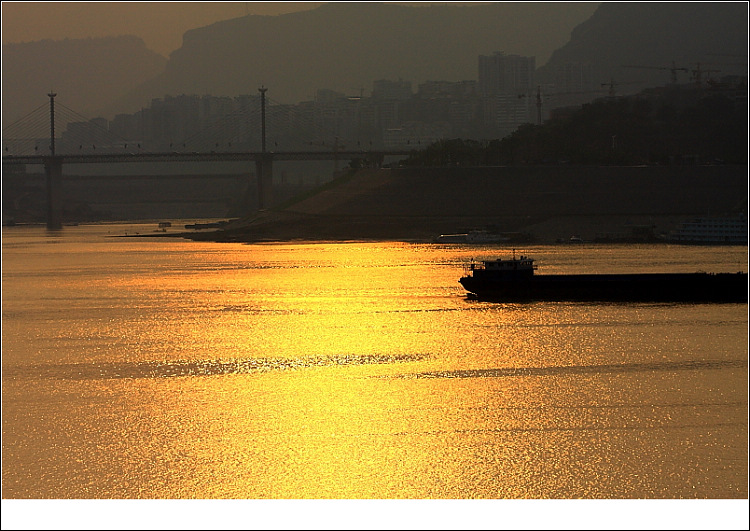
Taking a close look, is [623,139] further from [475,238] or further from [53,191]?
[53,191]

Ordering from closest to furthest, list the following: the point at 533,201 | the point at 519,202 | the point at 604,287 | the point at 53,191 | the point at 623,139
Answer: the point at 604,287, the point at 533,201, the point at 519,202, the point at 623,139, the point at 53,191

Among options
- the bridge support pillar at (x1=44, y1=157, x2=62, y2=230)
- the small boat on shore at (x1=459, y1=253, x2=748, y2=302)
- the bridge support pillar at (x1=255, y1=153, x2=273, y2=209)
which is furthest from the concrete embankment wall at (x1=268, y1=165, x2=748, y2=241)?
the small boat on shore at (x1=459, y1=253, x2=748, y2=302)

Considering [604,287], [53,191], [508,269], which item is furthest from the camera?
[53,191]

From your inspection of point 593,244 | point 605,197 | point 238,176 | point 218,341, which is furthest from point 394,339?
point 238,176

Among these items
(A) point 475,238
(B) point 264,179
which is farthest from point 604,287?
(B) point 264,179

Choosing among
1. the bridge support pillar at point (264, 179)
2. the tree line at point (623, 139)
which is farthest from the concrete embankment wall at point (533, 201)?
the bridge support pillar at point (264, 179)

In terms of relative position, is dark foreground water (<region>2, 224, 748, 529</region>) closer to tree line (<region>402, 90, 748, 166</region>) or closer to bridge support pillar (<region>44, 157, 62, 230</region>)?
tree line (<region>402, 90, 748, 166</region>)
